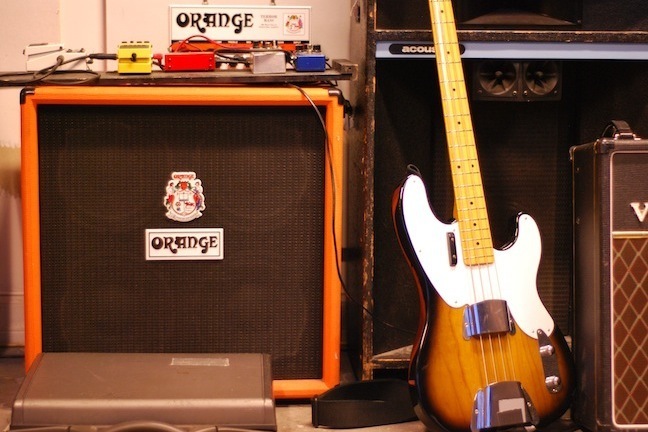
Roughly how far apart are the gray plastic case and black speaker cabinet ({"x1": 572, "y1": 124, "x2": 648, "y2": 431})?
0.54m

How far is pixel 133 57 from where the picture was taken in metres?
1.58

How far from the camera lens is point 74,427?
4.13 ft

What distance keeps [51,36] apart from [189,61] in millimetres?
490

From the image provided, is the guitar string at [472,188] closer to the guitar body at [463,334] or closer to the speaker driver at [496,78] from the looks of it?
the guitar body at [463,334]

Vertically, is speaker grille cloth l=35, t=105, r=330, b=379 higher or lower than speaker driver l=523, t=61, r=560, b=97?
lower

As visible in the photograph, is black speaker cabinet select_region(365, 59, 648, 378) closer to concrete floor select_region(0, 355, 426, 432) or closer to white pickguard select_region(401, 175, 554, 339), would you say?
concrete floor select_region(0, 355, 426, 432)

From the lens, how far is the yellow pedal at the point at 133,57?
1582mm

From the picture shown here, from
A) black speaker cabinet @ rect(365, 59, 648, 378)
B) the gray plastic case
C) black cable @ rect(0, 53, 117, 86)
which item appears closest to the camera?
the gray plastic case

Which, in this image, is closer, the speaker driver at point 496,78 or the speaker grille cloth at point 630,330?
the speaker grille cloth at point 630,330

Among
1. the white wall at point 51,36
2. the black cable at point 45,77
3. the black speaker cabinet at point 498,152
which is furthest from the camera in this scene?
the white wall at point 51,36

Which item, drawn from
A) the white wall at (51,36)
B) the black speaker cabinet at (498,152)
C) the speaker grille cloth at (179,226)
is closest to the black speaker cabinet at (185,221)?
the speaker grille cloth at (179,226)

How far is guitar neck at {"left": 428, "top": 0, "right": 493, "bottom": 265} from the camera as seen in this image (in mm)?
1460

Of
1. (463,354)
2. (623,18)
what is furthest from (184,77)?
(623,18)

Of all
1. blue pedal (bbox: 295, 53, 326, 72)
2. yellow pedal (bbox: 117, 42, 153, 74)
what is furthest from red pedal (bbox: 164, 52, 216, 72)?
blue pedal (bbox: 295, 53, 326, 72)
